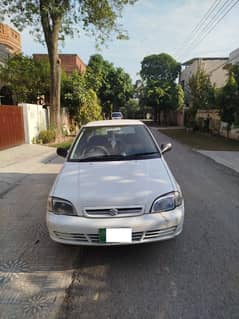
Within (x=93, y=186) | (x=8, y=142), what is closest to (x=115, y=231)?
(x=93, y=186)

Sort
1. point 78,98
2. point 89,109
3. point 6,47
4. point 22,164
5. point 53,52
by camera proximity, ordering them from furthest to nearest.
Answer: point 89,109
point 6,47
point 78,98
point 53,52
point 22,164

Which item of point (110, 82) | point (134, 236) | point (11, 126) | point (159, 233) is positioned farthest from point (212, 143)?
point (110, 82)

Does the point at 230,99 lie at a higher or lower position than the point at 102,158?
higher

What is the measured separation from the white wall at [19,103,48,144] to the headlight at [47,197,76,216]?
11.5 m

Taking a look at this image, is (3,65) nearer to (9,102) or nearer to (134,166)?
(9,102)

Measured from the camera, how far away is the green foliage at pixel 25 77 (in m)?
16.7

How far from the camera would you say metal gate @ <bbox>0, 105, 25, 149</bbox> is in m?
11.5

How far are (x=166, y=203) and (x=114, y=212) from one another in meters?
0.60

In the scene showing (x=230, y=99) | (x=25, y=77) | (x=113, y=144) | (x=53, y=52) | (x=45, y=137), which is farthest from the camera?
(x=25, y=77)

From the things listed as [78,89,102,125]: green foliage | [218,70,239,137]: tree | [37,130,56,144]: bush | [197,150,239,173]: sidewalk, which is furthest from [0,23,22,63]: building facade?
[197,150,239,173]: sidewalk

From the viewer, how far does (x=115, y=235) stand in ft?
9.10

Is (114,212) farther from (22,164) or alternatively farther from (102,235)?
(22,164)

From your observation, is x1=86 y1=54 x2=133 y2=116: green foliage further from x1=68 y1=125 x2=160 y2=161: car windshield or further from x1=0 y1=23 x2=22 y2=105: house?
x1=68 y1=125 x2=160 y2=161: car windshield

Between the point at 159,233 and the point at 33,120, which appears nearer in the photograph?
the point at 159,233
